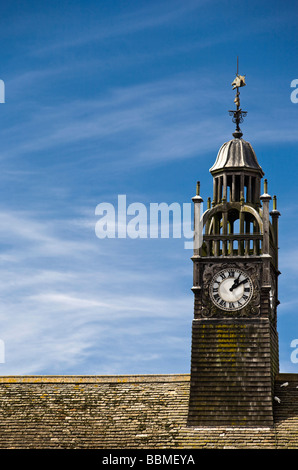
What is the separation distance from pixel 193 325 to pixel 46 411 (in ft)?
26.0

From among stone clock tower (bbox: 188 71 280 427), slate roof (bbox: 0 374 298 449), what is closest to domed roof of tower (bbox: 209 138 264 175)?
stone clock tower (bbox: 188 71 280 427)

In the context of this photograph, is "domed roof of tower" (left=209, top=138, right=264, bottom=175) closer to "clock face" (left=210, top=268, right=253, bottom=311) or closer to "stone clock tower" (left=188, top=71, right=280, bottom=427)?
"stone clock tower" (left=188, top=71, right=280, bottom=427)

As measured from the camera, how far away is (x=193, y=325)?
61.2 metres

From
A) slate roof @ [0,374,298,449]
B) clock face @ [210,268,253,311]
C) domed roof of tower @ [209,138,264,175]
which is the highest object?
domed roof of tower @ [209,138,264,175]

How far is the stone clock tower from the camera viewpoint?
59.5 metres

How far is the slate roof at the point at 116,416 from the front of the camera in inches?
2293

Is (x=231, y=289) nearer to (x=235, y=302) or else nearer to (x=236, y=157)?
(x=235, y=302)

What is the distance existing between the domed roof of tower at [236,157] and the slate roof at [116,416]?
33.5 ft

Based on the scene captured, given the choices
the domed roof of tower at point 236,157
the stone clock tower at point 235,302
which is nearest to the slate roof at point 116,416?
the stone clock tower at point 235,302

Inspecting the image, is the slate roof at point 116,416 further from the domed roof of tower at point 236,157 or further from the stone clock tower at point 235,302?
the domed roof of tower at point 236,157

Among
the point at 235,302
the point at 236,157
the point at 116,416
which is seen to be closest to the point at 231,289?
the point at 235,302

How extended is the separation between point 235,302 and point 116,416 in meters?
7.67

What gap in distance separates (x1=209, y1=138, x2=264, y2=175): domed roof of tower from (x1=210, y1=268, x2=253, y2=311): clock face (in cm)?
523
